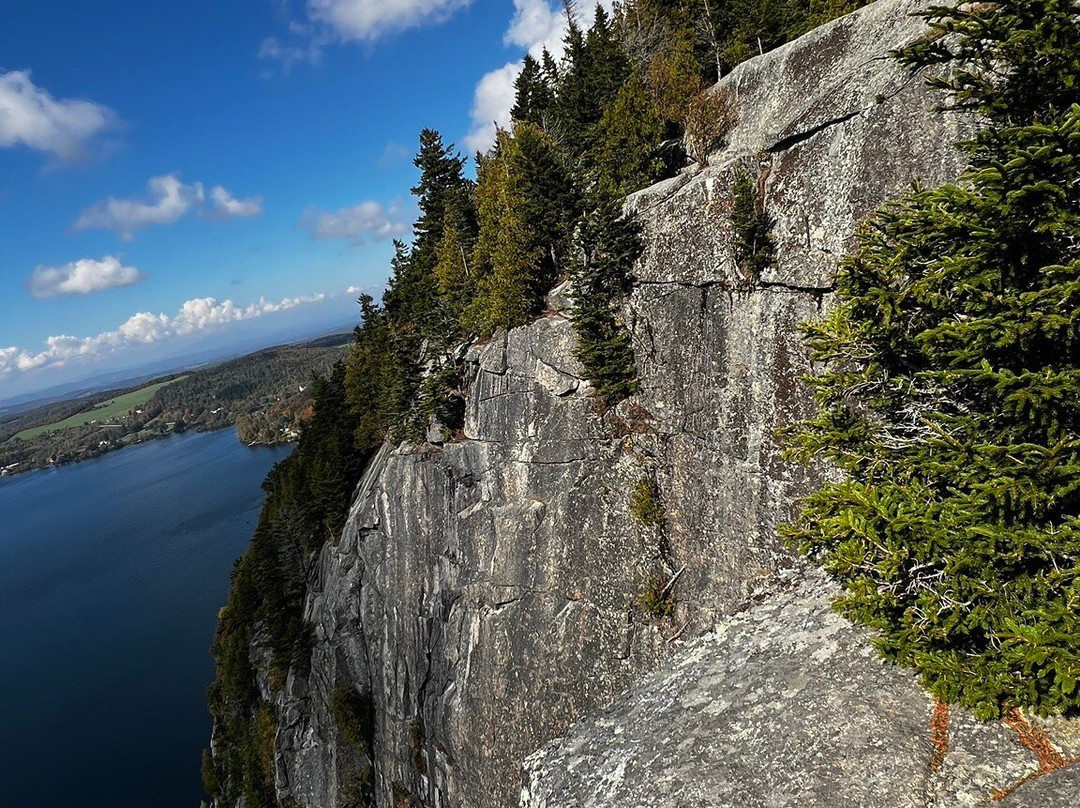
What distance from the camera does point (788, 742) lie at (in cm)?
610

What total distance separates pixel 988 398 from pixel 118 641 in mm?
86757

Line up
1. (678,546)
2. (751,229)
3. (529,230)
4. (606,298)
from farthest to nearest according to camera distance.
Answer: (529,230) < (606,298) < (678,546) < (751,229)

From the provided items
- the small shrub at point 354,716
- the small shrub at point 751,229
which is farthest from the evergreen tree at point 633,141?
the small shrub at point 354,716

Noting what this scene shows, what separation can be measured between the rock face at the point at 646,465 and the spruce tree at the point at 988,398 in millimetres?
1241

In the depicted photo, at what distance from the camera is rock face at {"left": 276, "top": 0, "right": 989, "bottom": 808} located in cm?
1276

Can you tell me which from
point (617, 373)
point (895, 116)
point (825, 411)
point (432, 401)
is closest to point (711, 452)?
point (617, 373)

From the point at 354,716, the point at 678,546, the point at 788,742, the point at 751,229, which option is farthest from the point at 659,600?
the point at 354,716

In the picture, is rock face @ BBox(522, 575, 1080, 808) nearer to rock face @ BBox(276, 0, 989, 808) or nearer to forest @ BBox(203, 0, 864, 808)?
rock face @ BBox(276, 0, 989, 808)

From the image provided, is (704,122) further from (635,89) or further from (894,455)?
(894,455)

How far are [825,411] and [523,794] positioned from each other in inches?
271

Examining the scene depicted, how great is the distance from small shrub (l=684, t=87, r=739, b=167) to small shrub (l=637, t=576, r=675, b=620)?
559 inches

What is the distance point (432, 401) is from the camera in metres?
24.9

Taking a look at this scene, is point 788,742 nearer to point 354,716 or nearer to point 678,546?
point 678,546

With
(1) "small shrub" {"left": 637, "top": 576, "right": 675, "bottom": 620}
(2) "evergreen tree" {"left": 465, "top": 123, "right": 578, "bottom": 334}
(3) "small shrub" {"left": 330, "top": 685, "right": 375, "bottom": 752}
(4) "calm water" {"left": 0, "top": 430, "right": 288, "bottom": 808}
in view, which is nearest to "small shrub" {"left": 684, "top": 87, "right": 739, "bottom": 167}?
(2) "evergreen tree" {"left": 465, "top": 123, "right": 578, "bottom": 334}
